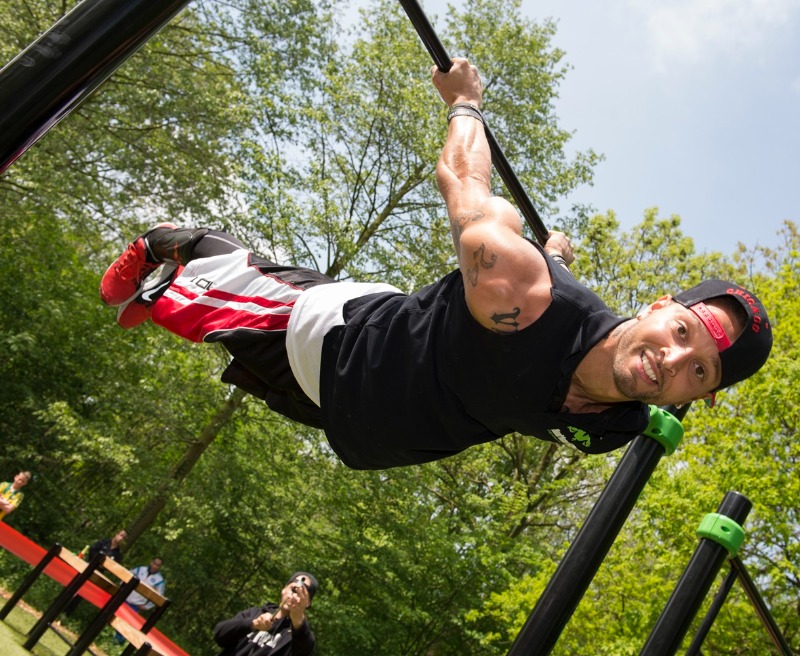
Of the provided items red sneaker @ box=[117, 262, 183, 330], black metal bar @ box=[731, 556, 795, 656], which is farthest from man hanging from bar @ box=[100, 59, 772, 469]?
black metal bar @ box=[731, 556, 795, 656]

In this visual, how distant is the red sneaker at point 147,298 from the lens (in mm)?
2771

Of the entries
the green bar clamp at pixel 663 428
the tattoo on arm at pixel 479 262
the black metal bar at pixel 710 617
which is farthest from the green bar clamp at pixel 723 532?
the tattoo on arm at pixel 479 262

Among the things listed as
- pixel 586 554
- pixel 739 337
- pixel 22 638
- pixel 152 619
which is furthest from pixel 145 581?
pixel 739 337

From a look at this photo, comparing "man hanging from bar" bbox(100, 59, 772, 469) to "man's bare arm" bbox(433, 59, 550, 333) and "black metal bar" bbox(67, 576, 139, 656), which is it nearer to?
"man's bare arm" bbox(433, 59, 550, 333)

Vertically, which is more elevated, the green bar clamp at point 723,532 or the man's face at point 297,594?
the green bar clamp at point 723,532

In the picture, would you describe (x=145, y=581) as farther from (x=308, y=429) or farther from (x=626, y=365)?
(x=626, y=365)

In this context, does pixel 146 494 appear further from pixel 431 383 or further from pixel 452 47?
pixel 431 383

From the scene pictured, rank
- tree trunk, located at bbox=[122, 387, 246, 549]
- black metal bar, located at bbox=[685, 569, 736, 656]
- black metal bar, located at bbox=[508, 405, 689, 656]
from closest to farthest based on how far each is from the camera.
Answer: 1. black metal bar, located at bbox=[508, 405, 689, 656]
2. black metal bar, located at bbox=[685, 569, 736, 656]
3. tree trunk, located at bbox=[122, 387, 246, 549]

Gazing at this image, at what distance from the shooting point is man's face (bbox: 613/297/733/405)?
2002 mm

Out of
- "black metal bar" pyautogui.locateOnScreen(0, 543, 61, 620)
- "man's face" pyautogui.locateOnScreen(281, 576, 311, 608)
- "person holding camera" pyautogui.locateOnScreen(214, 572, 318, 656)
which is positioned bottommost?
"black metal bar" pyautogui.locateOnScreen(0, 543, 61, 620)

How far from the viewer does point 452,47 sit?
1609cm

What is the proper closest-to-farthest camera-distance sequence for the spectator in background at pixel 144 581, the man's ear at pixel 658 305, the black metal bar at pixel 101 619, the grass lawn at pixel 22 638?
1. the man's ear at pixel 658 305
2. the grass lawn at pixel 22 638
3. the black metal bar at pixel 101 619
4. the spectator in background at pixel 144 581

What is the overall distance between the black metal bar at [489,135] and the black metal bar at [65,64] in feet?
3.24

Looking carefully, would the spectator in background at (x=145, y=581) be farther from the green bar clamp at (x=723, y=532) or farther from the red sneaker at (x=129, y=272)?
the green bar clamp at (x=723, y=532)
